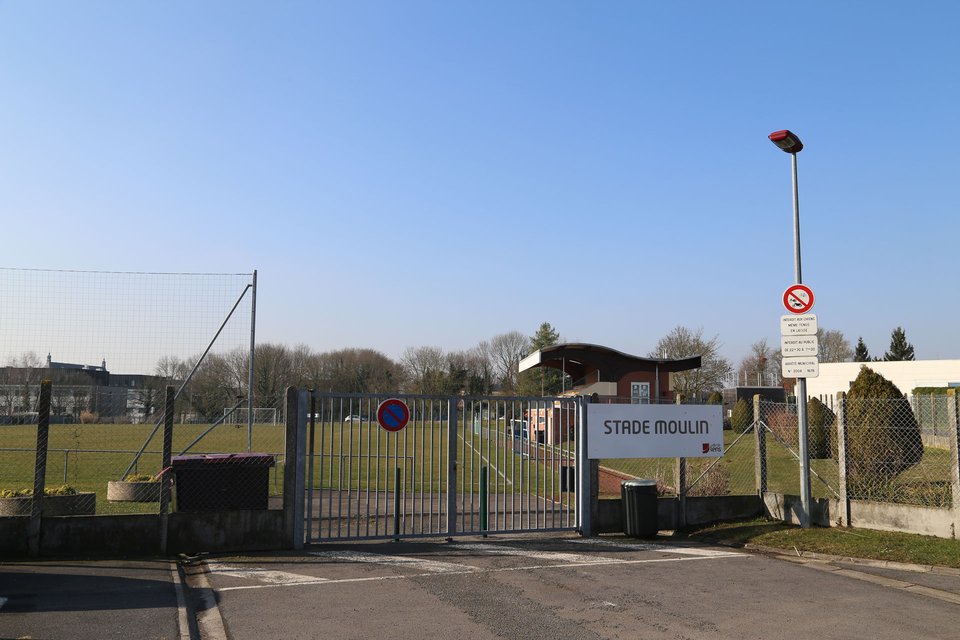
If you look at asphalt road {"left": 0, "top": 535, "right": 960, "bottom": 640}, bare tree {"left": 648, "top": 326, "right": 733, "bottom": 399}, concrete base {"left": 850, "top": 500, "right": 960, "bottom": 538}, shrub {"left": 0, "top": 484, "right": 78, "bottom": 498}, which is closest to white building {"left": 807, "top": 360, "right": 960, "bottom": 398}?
bare tree {"left": 648, "top": 326, "right": 733, "bottom": 399}

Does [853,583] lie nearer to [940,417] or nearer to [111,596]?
[111,596]

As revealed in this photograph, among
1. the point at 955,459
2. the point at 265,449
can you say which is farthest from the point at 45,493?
the point at 955,459

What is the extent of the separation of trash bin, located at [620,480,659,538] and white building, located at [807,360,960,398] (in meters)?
44.9

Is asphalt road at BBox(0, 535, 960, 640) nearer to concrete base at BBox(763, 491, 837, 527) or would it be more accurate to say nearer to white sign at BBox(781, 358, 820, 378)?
concrete base at BBox(763, 491, 837, 527)

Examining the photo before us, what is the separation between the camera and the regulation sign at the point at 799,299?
42.6 feet

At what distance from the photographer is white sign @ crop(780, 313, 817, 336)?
42.5 ft

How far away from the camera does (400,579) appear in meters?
9.12

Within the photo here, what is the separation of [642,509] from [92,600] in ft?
26.1

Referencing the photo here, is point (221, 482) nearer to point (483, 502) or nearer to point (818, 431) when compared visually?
point (483, 502)

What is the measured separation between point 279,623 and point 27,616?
2245 mm

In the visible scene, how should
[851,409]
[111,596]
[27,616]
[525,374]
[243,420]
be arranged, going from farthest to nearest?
[525,374], [243,420], [851,409], [111,596], [27,616]

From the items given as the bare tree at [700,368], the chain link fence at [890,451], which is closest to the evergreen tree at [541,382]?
the bare tree at [700,368]

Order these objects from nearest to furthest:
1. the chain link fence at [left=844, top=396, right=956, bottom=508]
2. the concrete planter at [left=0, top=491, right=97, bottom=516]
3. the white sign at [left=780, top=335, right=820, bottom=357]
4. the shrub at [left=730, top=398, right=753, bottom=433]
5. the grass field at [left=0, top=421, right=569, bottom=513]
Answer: the grass field at [left=0, top=421, right=569, bottom=513], the concrete planter at [left=0, top=491, right=97, bottom=516], the chain link fence at [left=844, top=396, right=956, bottom=508], the white sign at [left=780, top=335, right=820, bottom=357], the shrub at [left=730, top=398, right=753, bottom=433]

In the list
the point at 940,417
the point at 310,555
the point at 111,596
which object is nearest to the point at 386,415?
the point at 310,555
